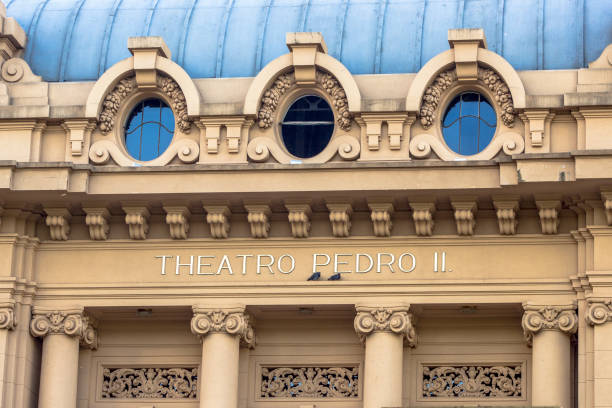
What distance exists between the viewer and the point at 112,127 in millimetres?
34125

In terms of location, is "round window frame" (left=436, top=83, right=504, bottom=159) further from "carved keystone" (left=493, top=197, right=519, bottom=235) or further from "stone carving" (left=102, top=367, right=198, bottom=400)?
"stone carving" (left=102, top=367, right=198, bottom=400)

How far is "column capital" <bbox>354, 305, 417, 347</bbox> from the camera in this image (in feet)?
108

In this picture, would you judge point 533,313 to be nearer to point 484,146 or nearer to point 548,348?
point 548,348

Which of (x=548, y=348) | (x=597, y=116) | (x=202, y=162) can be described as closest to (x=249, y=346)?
(x=202, y=162)

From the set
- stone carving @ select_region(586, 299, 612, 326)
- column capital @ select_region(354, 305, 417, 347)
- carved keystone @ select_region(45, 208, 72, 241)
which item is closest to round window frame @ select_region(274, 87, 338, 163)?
column capital @ select_region(354, 305, 417, 347)

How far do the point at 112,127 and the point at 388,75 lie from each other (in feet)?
17.6

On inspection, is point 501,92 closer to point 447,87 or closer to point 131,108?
point 447,87

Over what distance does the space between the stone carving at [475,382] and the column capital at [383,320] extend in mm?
1140

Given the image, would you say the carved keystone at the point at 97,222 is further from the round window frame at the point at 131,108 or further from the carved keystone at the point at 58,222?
the round window frame at the point at 131,108

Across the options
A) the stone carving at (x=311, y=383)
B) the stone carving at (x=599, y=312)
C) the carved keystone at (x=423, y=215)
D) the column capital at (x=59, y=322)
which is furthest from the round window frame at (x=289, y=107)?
the stone carving at (x=599, y=312)

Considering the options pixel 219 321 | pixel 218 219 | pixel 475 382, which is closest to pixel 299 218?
pixel 218 219

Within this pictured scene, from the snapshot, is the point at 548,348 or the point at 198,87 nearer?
the point at 548,348

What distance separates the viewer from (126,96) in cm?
3441

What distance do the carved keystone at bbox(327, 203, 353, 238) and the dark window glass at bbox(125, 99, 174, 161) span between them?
3.59 meters
